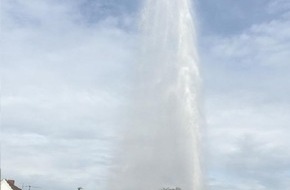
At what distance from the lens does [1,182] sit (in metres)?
116

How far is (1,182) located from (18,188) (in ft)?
34.0

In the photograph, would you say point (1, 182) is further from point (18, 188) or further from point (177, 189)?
point (177, 189)

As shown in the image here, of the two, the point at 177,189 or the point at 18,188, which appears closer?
the point at 177,189

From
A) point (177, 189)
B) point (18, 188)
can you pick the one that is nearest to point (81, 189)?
point (18, 188)

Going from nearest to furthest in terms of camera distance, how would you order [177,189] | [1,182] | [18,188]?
[177,189]
[1,182]
[18,188]

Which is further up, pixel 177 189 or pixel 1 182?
pixel 1 182

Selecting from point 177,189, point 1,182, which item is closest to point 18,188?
point 1,182

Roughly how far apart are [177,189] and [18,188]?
6305cm

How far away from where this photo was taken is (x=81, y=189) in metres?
128

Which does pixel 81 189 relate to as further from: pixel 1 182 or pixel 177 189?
pixel 177 189

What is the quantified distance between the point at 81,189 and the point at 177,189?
5868 centimetres

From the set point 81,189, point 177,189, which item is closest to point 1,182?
point 81,189

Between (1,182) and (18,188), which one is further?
(18,188)

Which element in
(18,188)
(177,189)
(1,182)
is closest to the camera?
(177,189)
